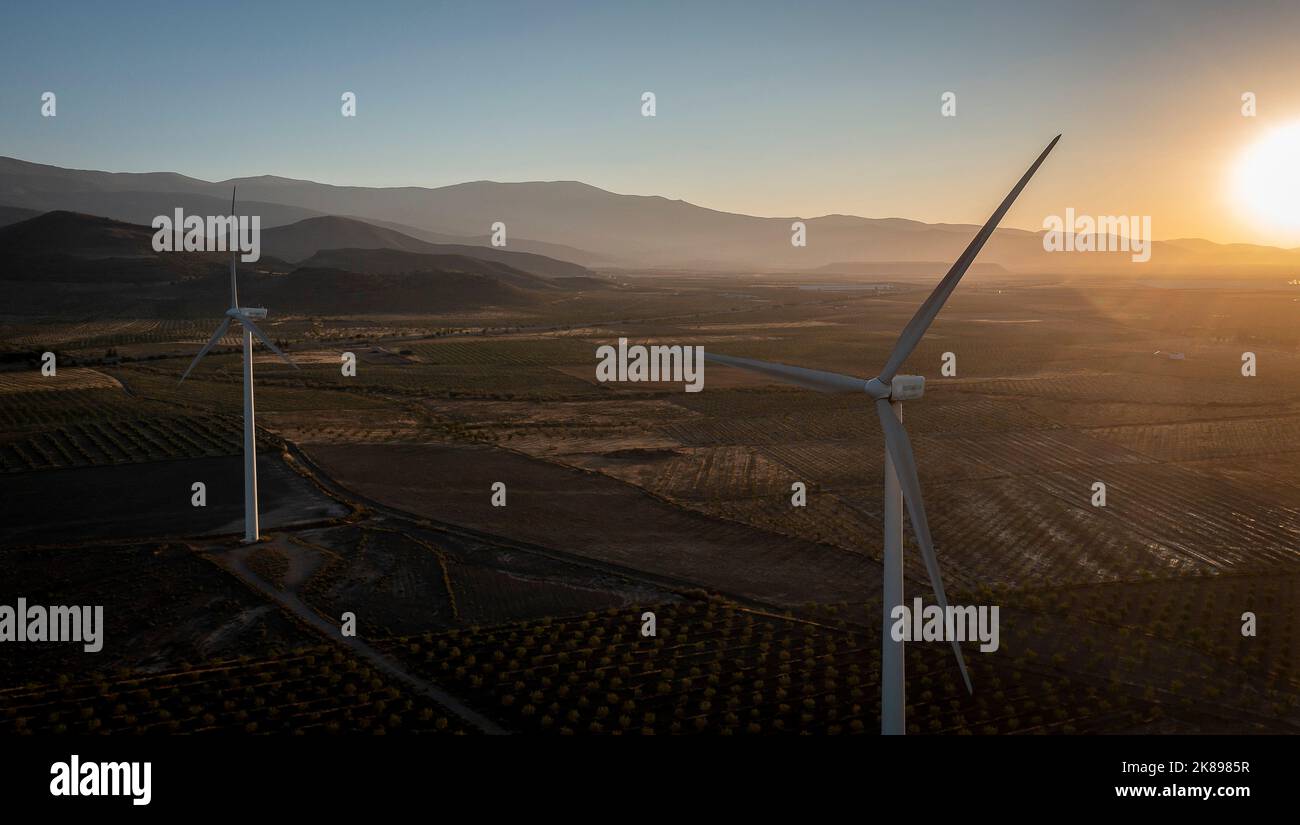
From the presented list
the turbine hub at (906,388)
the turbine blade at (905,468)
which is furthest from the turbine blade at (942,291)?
the turbine blade at (905,468)

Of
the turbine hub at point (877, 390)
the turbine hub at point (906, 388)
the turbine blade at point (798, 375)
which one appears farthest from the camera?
the turbine blade at point (798, 375)

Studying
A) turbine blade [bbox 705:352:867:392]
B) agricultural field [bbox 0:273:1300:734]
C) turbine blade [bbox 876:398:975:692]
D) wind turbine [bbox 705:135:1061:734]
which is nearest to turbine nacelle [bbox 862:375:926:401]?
wind turbine [bbox 705:135:1061:734]

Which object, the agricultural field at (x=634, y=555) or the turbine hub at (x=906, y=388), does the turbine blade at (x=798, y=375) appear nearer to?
the turbine hub at (x=906, y=388)

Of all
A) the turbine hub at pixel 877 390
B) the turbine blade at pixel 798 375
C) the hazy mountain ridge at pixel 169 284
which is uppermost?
the hazy mountain ridge at pixel 169 284

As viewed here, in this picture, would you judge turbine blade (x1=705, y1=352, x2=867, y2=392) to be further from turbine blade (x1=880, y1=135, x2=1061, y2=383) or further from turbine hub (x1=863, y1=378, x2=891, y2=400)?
turbine hub (x1=863, y1=378, x2=891, y2=400)

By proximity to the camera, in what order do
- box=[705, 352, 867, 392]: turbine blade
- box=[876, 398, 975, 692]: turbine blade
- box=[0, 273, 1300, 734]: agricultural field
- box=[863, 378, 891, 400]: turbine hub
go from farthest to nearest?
box=[0, 273, 1300, 734]: agricultural field
box=[705, 352, 867, 392]: turbine blade
box=[863, 378, 891, 400]: turbine hub
box=[876, 398, 975, 692]: turbine blade

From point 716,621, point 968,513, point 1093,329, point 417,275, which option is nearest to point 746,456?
point 968,513

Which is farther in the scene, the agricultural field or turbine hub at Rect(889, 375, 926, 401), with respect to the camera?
the agricultural field

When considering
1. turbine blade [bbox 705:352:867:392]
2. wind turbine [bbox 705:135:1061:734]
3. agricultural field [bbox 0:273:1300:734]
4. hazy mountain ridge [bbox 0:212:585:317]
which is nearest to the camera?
wind turbine [bbox 705:135:1061:734]

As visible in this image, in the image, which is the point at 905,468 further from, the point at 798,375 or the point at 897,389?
Result: the point at 798,375

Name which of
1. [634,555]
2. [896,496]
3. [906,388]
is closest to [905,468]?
[896,496]
